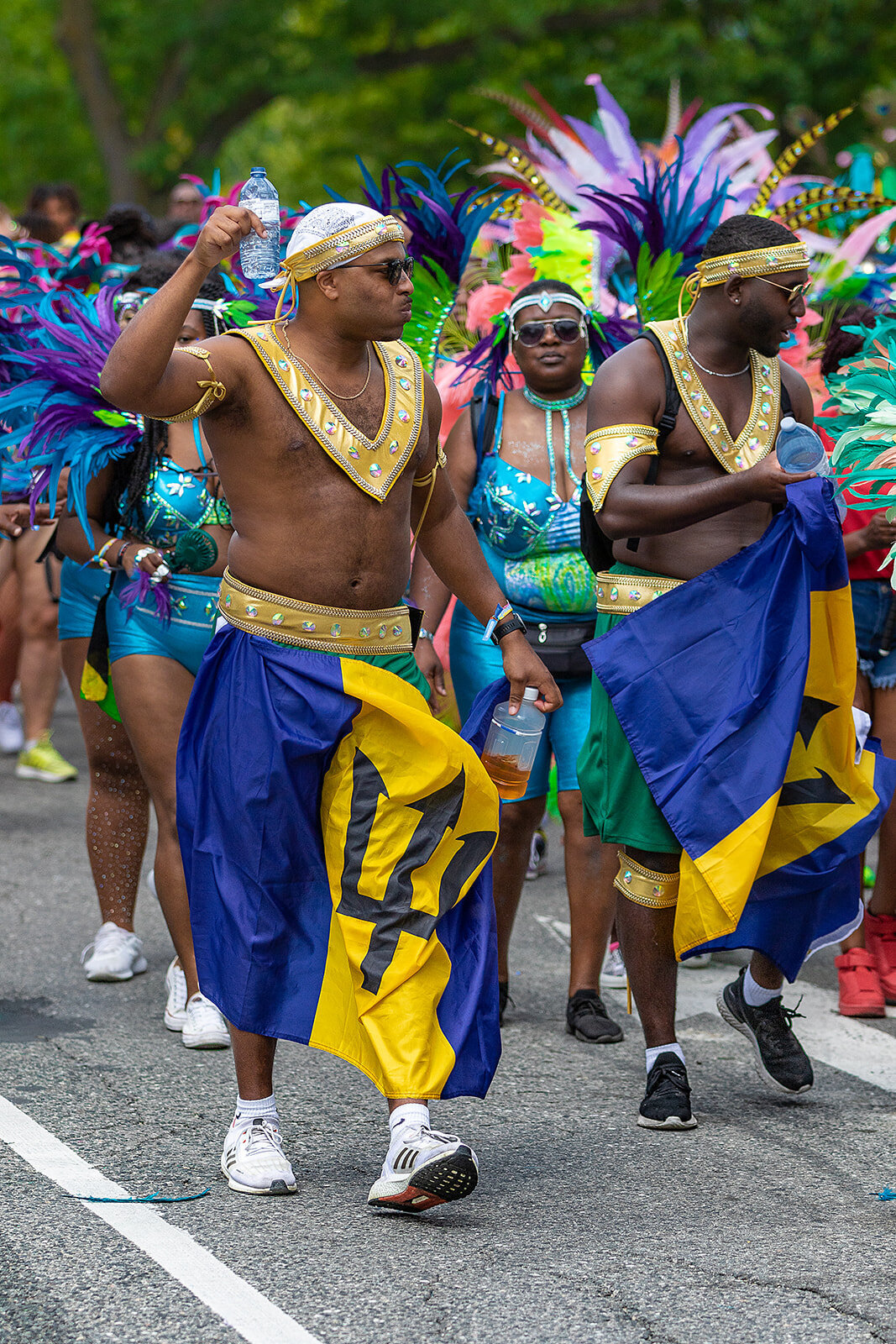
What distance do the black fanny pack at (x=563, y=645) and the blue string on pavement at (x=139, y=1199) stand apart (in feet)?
6.91

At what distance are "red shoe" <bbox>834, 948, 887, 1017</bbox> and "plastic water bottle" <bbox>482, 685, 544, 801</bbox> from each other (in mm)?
1576

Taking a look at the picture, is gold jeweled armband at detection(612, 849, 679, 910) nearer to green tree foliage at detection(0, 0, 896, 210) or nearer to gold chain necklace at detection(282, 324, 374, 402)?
gold chain necklace at detection(282, 324, 374, 402)

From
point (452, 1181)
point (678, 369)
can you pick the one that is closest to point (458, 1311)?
point (452, 1181)

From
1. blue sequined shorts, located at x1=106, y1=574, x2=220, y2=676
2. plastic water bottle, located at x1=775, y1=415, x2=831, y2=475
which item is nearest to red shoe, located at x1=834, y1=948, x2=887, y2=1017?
plastic water bottle, located at x1=775, y1=415, x2=831, y2=475

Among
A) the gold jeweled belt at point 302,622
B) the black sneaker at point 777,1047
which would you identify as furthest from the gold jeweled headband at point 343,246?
the black sneaker at point 777,1047

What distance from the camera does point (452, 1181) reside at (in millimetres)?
3531

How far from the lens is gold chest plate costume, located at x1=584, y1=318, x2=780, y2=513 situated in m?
4.30

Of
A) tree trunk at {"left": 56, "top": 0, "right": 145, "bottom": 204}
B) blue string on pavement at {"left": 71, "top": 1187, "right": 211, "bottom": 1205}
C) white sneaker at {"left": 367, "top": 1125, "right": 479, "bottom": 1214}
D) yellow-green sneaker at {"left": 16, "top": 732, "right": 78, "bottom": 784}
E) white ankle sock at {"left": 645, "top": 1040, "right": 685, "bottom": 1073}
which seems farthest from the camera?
tree trunk at {"left": 56, "top": 0, "right": 145, "bottom": 204}

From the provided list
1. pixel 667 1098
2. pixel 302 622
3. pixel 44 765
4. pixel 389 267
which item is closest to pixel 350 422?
pixel 389 267

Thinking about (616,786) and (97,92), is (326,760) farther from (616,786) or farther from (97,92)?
(97,92)

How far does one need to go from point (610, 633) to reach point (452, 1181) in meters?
1.46

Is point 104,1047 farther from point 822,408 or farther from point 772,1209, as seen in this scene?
point 822,408

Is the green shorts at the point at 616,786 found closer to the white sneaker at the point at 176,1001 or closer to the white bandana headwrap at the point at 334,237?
the white bandana headwrap at the point at 334,237

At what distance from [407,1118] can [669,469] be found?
177 centimetres
